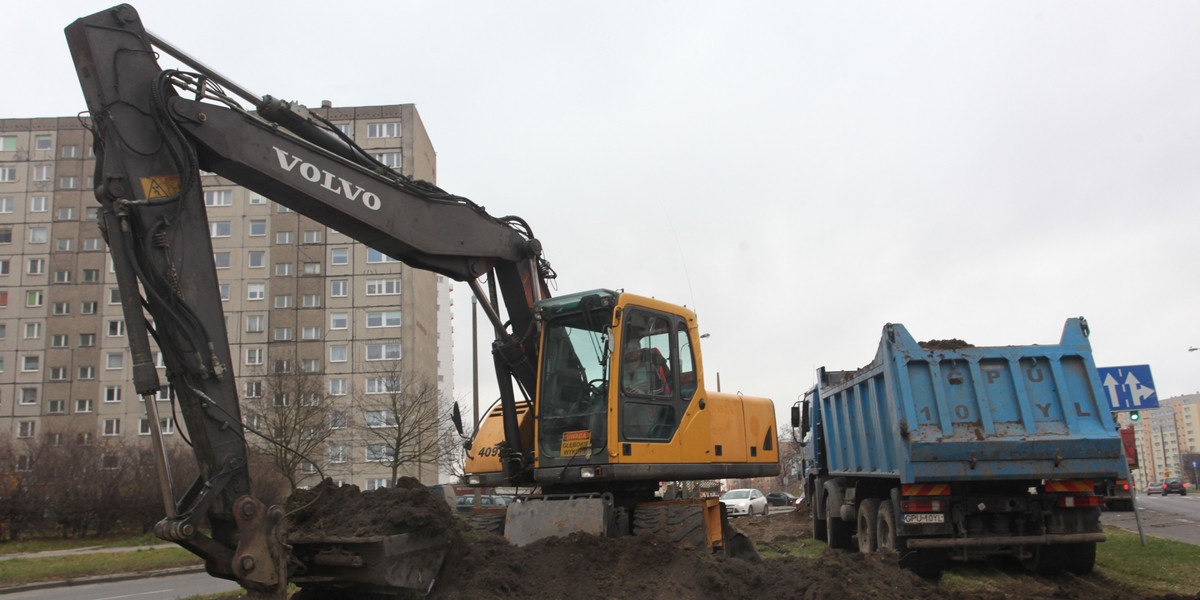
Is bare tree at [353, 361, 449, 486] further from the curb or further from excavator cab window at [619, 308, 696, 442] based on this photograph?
excavator cab window at [619, 308, 696, 442]

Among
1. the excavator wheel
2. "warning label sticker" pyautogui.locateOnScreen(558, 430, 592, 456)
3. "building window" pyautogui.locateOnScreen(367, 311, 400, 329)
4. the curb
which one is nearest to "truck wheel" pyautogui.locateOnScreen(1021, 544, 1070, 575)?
the excavator wheel

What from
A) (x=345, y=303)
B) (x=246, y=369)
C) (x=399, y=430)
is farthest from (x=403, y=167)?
(x=399, y=430)

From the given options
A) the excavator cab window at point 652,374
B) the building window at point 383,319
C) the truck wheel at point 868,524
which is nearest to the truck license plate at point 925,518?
the truck wheel at point 868,524

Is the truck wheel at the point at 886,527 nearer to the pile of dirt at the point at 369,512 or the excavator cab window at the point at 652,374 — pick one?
the excavator cab window at the point at 652,374

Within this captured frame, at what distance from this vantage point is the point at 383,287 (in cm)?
5856

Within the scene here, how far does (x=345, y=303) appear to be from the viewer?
58875 millimetres

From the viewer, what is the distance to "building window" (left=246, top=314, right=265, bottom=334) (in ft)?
194

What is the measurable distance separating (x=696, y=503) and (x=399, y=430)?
89.4 feet

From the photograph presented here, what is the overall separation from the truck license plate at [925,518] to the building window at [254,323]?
55.3 metres

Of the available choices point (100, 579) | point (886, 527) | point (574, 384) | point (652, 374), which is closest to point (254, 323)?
point (100, 579)

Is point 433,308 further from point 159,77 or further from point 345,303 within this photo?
point 159,77

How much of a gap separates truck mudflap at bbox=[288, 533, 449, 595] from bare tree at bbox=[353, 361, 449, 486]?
2561 centimetres

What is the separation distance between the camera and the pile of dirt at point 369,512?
6.98 meters

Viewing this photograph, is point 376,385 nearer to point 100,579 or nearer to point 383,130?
point 383,130
